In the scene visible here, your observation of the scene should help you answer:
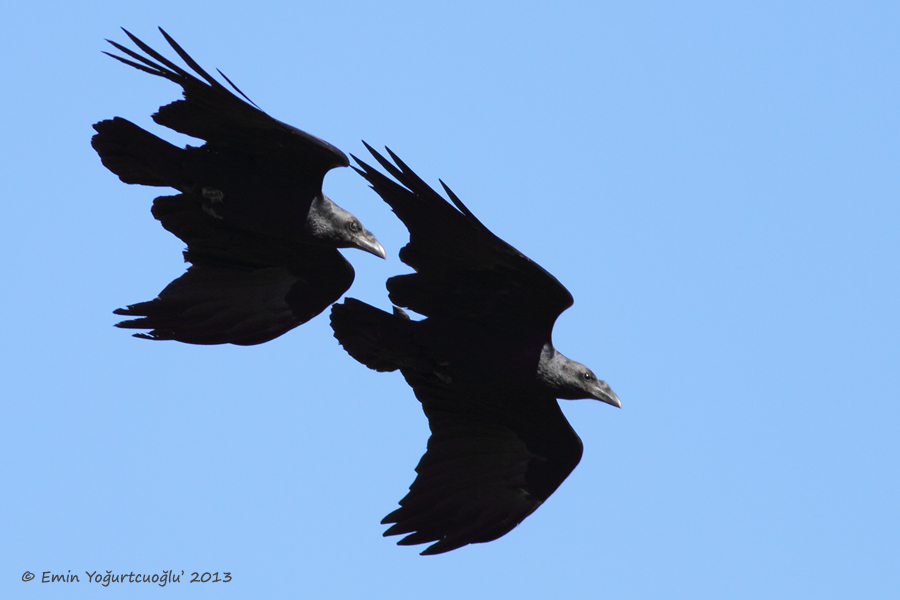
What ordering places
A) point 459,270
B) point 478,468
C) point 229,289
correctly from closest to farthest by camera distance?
point 459,270, point 478,468, point 229,289

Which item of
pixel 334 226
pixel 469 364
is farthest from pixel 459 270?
pixel 334 226

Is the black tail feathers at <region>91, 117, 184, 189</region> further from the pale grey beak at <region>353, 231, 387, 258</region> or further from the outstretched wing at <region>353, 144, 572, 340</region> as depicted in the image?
the outstretched wing at <region>353, 144, 572, 340</region>

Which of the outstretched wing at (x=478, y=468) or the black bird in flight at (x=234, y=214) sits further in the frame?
the outstretched wing at (x=478, y=468)

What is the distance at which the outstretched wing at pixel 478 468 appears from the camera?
1096 cm

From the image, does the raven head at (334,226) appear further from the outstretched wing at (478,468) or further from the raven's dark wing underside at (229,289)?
the outstretched wing at (478,468)

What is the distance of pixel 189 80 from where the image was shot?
10422mm

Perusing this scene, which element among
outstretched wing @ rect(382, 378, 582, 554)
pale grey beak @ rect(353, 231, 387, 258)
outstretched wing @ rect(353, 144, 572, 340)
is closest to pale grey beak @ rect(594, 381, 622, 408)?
outstretched wing @ rect(382, 378, 582, 554)

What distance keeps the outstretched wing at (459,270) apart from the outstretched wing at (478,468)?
85 cm

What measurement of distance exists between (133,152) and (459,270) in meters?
2.78

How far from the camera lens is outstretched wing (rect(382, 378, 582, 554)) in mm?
10961

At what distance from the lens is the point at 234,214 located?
11.0 metres

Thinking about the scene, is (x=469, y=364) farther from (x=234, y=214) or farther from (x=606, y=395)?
(x=234, y=214)

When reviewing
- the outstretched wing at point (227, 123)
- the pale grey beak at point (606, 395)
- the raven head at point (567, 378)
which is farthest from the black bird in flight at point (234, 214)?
the pale grey beak at point (606, 395)

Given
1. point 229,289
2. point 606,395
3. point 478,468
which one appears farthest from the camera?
point 229,289
